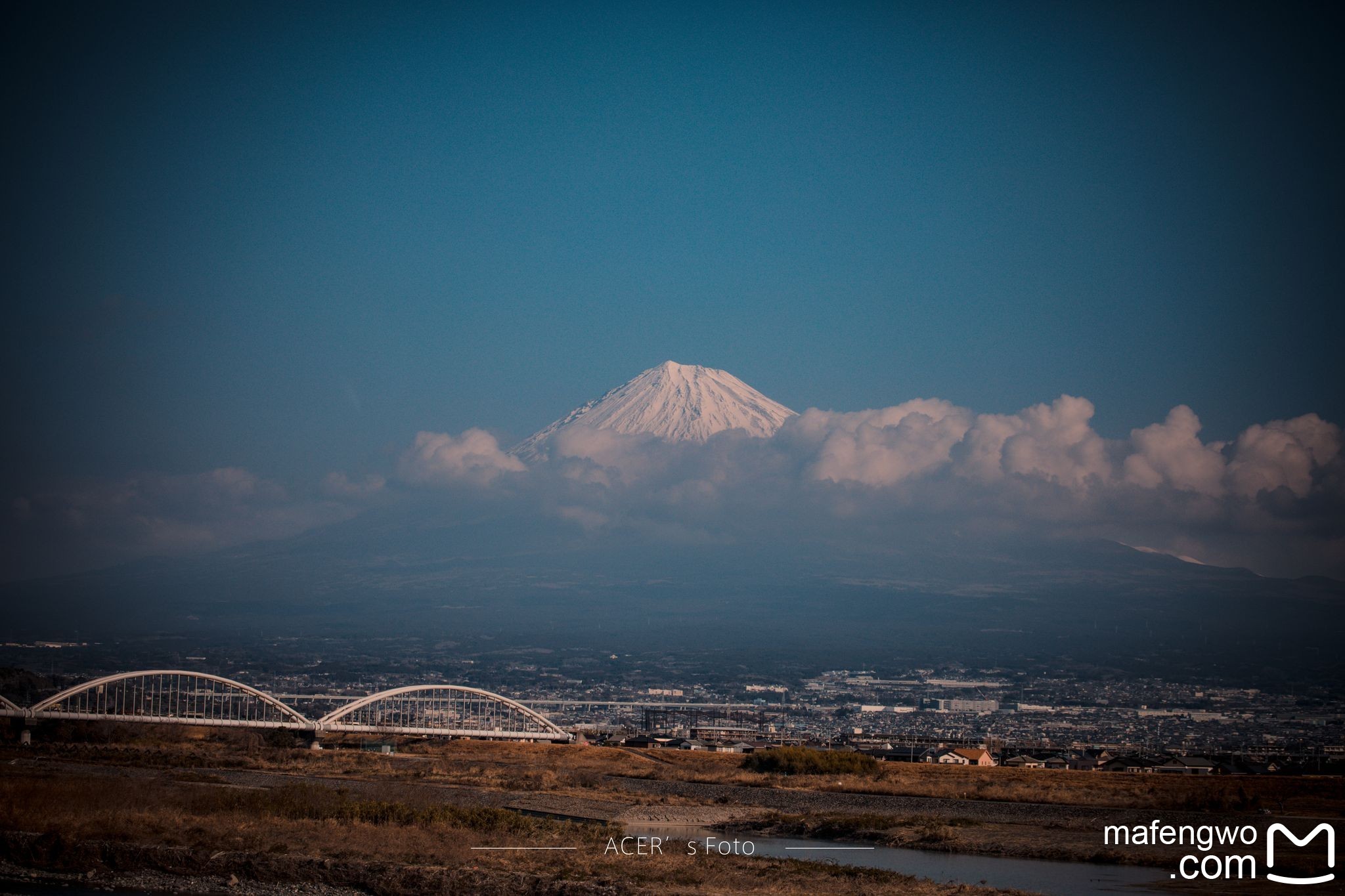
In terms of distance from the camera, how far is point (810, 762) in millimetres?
45281

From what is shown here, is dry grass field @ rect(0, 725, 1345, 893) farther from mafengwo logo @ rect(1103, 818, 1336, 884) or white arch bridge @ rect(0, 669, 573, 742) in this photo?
white arch bridge @ rect(0, 669, 573, 742)

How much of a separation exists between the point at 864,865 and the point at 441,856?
7848mm

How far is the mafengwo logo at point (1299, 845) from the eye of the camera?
74.7 feet

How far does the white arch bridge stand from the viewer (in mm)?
60031

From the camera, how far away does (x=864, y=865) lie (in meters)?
25.8

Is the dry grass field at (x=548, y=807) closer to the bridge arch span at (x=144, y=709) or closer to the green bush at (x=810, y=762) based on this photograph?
the green bush at (x=810, y=762)

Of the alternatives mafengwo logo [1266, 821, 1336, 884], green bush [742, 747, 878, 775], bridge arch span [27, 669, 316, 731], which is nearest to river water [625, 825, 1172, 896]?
mafengwo logo [1266, 821, 1336, 884]

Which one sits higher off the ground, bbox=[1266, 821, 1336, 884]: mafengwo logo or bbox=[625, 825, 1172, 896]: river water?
bbox=[1266, 821, 1336, 884]: mafengwo logo

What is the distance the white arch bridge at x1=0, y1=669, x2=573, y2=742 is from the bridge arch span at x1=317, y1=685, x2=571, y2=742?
0.07m

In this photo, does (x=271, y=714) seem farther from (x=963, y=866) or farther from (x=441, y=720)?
(x=963, y=866)

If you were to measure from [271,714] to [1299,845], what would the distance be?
169 ft

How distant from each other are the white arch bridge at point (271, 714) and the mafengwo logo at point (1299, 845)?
42509 millimetres

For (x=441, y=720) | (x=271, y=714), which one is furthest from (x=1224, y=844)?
(x=441, y=720)

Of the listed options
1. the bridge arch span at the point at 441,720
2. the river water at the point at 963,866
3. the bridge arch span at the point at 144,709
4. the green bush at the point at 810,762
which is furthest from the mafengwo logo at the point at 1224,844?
the bridge arch span at the point at 144,709
